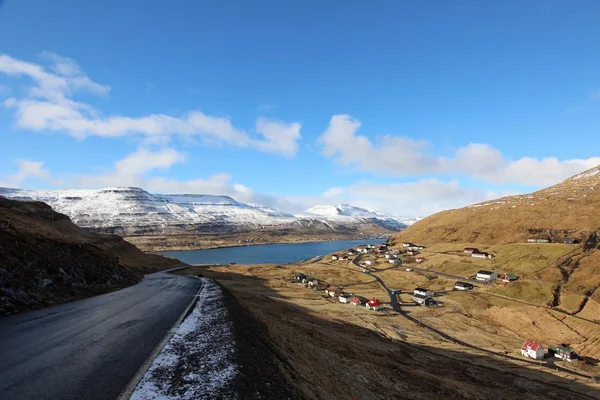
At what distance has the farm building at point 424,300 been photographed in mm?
86531

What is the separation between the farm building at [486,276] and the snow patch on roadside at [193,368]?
4702 inches

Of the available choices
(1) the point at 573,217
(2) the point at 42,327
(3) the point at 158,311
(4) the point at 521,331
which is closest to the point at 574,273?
(4) the point at 521,331

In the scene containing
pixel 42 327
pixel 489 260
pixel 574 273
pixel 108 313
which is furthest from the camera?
pixel 489 260

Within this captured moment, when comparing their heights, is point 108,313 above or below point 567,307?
above

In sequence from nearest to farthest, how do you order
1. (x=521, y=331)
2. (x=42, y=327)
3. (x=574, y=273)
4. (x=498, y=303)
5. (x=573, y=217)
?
(x=42, y=327)
(x=521, y=331)
(x=498, y=303)
(x=574, y=273)
(x=573, y=217)

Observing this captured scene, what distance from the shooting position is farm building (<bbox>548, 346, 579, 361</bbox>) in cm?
5648

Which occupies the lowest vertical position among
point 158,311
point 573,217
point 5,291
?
point 158,311

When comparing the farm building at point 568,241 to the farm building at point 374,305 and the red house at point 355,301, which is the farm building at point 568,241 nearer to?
the farm building at point 374,305

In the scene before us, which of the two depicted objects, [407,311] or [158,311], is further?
[407,311]

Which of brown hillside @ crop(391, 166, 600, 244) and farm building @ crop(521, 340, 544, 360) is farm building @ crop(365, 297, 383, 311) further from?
brown hillside @ crop(391, 166, 600, 244)

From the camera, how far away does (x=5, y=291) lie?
1998cm

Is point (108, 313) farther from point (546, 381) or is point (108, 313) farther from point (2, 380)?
point (546, 381)

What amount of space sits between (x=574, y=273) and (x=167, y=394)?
133 m

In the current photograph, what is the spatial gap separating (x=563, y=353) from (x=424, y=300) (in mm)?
33046
